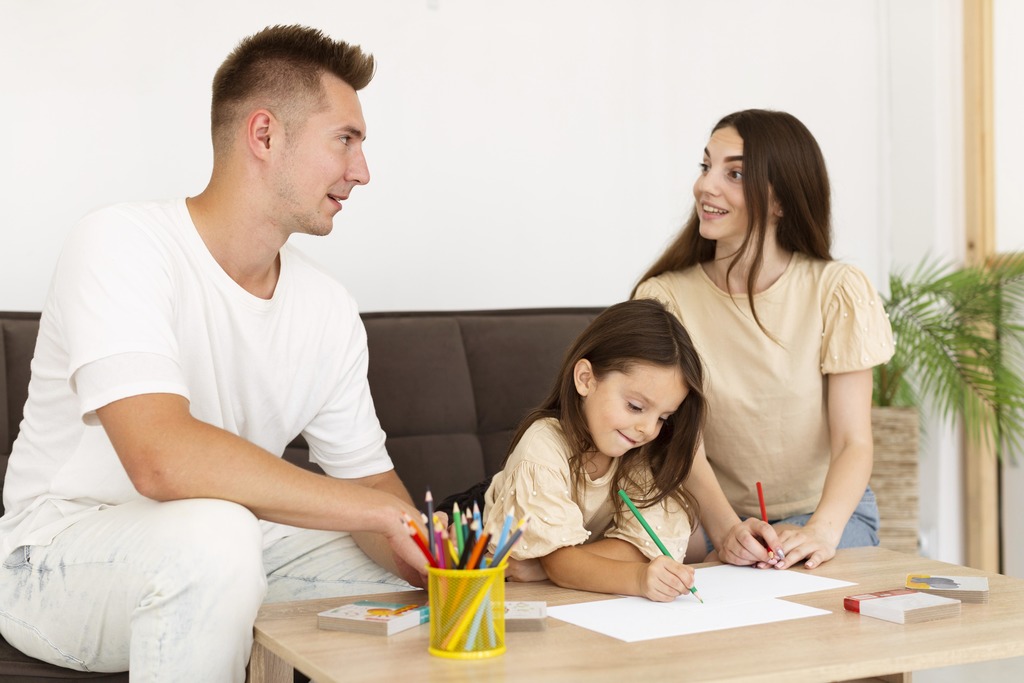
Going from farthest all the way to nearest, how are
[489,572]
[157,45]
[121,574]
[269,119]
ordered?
1. [157,45]
2. [269,119]
3. [121,574]
4. [489,572]

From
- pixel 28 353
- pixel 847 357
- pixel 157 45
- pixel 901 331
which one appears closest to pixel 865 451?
pixel 847 357

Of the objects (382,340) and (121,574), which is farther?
(382,340)

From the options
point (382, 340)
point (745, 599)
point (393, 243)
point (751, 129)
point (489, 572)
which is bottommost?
point (745, 599)

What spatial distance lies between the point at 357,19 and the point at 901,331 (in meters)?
1.79

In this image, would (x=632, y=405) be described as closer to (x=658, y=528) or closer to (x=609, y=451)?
(x=609, y=451)

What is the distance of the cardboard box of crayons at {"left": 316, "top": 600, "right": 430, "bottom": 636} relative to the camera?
Result: 135 cm

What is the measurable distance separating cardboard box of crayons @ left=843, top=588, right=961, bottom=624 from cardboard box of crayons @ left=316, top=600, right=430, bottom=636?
0.57 m

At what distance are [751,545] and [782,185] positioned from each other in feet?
2.58

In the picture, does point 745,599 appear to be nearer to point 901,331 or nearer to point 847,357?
point 847,357

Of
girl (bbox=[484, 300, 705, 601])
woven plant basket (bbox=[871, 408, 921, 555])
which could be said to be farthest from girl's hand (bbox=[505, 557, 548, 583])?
woven plant basket (bbox=[871, 408, 921, 555])

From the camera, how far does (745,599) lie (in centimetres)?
156

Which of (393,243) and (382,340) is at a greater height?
(393,243)

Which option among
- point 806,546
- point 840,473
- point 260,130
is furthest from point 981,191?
point 260,130

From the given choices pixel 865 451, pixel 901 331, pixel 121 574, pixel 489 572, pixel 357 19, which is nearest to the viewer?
pixel 489 572
